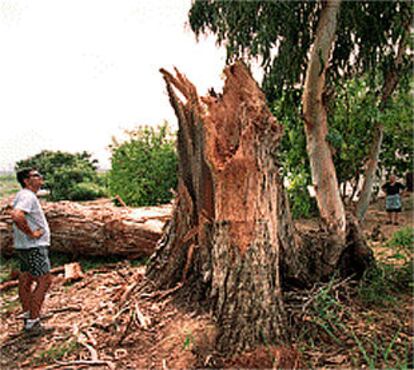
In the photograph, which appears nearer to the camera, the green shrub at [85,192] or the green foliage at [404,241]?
the green foliage at [404,241]

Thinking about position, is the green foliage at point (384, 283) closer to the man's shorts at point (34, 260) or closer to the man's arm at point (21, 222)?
the man's shorts at point (34, 260)

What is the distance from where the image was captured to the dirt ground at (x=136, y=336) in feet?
9.75

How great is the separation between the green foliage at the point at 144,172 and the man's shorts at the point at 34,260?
5928mm

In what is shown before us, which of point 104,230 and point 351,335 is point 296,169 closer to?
point 104,230

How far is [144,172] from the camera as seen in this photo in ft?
33.4

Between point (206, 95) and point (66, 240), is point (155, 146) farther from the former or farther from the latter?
point (206, 95)

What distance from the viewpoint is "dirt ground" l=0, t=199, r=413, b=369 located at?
297 cm

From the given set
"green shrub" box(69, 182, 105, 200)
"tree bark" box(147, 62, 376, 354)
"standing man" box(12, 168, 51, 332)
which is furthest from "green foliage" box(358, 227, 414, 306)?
"green shrub" box(69, 182, 105, 200)

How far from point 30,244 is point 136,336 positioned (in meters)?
1.43

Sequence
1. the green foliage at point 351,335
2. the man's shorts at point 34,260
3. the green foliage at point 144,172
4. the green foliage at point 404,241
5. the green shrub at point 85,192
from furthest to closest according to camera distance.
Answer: the green shrub at point 85,192 → the green foliage at point 144,172 → the green foliage at point 404,241 → the man's shorts at point 34,260 → the green foliage at point 351,335

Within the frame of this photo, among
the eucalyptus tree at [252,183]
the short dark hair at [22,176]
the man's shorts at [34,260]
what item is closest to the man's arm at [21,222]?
the man's shorts at [34,260]

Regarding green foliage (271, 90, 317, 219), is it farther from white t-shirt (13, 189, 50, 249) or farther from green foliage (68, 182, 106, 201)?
green foliage (68, 182, 106, 201)

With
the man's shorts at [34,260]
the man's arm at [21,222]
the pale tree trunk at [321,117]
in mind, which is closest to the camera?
the man's arm at [21,222]

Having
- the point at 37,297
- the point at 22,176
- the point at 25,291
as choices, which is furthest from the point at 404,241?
the point at 22,176
